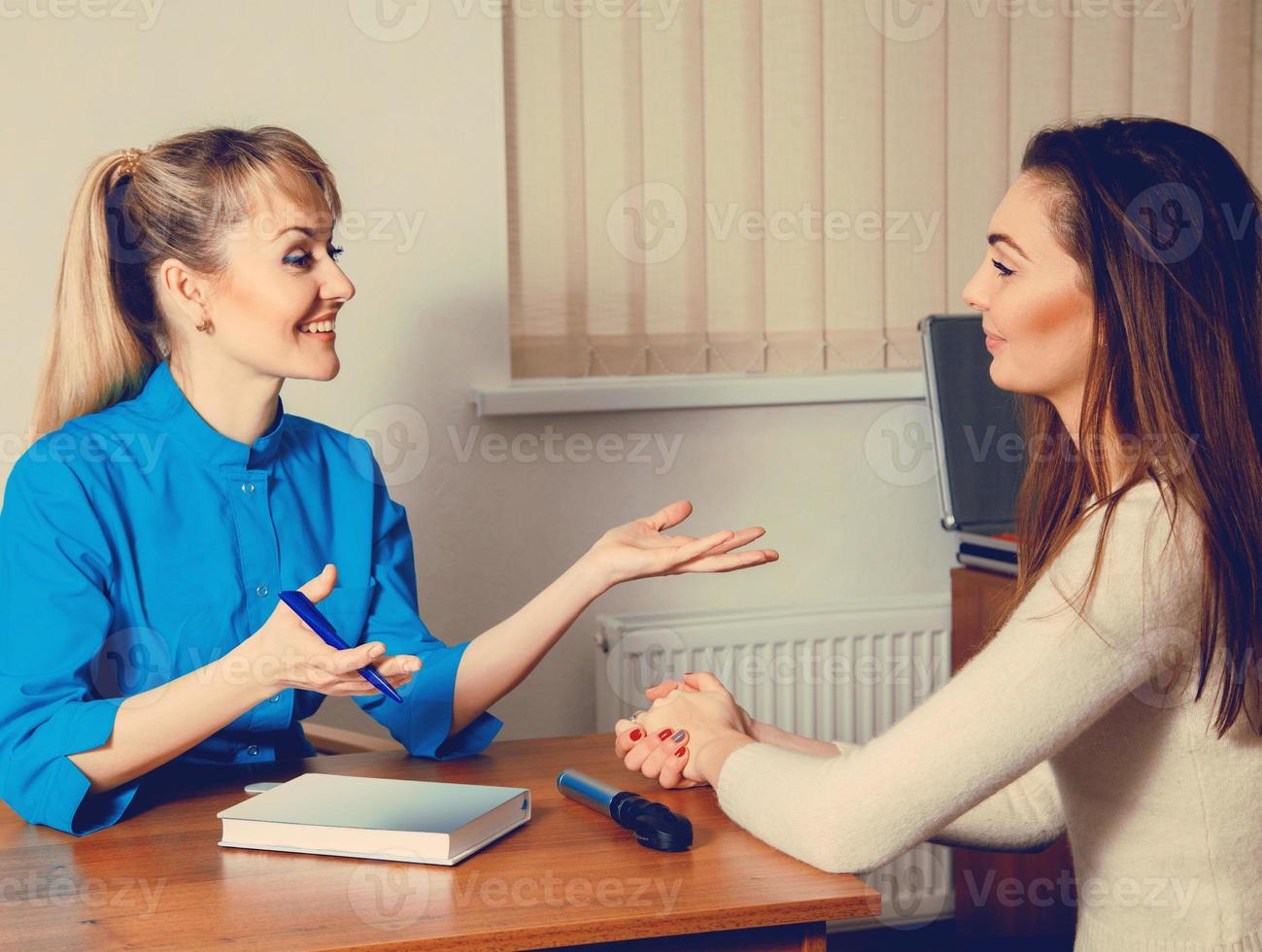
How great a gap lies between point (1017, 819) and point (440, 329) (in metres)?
1.30

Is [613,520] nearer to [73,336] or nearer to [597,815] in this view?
[73,336]

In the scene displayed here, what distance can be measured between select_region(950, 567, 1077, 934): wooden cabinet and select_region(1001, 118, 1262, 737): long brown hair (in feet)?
3.61

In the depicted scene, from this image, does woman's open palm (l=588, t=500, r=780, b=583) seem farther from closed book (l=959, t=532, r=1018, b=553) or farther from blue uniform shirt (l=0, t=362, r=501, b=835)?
closed book (l=959, t=532, r=1018, b=553)

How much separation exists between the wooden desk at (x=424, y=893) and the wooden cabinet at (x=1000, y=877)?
4.04 ft

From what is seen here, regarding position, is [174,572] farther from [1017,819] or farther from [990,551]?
[990,551]

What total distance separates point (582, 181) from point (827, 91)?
0.50 meters

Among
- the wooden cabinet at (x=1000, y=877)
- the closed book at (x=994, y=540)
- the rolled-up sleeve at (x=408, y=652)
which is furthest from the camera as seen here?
the wooden cabinet at (x=1000, y=877)

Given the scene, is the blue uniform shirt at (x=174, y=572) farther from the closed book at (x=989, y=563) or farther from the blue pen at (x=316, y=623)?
the closed book at (x=989, y=563)

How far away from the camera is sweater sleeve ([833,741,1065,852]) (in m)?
1.35

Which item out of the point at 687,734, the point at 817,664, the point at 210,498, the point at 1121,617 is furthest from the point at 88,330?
the point at 817,664

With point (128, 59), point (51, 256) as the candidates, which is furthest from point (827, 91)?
point (51, 256)

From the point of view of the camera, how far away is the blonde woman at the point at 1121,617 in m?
1.08

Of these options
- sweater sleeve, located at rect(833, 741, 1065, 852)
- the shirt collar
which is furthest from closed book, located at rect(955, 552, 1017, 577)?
the shirt collar

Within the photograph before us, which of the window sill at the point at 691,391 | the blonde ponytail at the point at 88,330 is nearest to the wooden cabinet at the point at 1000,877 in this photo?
the window sill at the point at 691,391
